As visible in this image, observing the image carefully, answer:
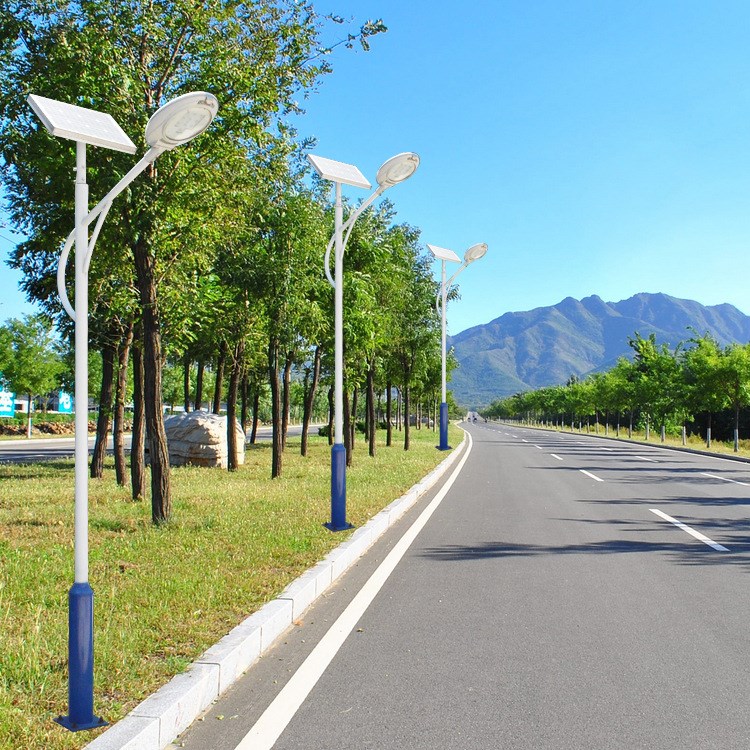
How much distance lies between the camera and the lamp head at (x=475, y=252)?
820 inches

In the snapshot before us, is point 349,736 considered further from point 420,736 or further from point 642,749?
point 642,749

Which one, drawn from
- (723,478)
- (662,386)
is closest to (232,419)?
(723,478)

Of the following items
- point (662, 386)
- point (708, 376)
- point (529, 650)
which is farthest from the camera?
point (662, 386)

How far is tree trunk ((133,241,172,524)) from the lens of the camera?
8742 millimetres

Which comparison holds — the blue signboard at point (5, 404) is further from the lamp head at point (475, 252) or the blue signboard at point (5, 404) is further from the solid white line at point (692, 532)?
the solid white line at point (692, 532)

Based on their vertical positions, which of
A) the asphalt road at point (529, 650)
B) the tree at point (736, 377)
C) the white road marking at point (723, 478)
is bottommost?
the white road marking at point (723, 478)

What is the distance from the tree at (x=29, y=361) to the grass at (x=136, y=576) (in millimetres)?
31612

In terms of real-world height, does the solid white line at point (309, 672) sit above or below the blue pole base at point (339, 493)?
below

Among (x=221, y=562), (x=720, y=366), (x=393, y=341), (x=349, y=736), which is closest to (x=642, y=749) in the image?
(x=349, y=736)

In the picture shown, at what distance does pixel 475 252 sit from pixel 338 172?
42.5 feet

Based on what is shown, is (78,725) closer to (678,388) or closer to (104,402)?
(104,402)

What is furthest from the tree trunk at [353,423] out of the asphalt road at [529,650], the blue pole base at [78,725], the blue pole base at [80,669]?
the blue pole base at [78,725]

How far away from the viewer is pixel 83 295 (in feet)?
12.2

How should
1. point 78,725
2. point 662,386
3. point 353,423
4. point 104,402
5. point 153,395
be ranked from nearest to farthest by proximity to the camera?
1. point 78,725
2. point 153,395
3. point 104,402
4. point 353,423
5. point 662,386
